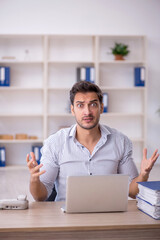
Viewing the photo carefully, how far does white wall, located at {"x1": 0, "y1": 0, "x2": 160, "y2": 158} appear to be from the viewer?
6.05m

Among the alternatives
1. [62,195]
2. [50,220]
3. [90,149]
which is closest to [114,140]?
[90,149]

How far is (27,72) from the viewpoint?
20.1 ft

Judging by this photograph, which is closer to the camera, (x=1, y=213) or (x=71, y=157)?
(x=1, y=213)

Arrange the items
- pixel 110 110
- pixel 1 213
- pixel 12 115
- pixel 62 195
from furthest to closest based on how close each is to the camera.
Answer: pixel 110 110, pixel 12 115, pixel 62 195, pixel 1 213

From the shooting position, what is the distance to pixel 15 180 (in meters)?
5.02

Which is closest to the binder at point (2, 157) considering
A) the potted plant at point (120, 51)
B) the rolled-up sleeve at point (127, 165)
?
the potted plant at point (120, 51)

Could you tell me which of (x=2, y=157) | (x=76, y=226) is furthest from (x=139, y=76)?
(x=76, y=226)

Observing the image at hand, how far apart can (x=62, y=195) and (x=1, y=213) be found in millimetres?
522

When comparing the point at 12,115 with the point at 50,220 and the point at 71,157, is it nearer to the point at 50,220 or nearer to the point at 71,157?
the point at 71,157

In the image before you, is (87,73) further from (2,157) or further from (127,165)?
(127,165)

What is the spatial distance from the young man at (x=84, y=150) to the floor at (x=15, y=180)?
1.94 m

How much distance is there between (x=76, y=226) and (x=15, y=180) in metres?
3.65

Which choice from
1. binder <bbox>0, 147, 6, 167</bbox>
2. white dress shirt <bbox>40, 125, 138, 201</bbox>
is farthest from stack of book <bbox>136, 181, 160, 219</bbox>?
binder <bbox>0, 147, 6, 167</bbox>

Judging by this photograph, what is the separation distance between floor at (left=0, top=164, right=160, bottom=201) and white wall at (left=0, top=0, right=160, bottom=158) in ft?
4.54
